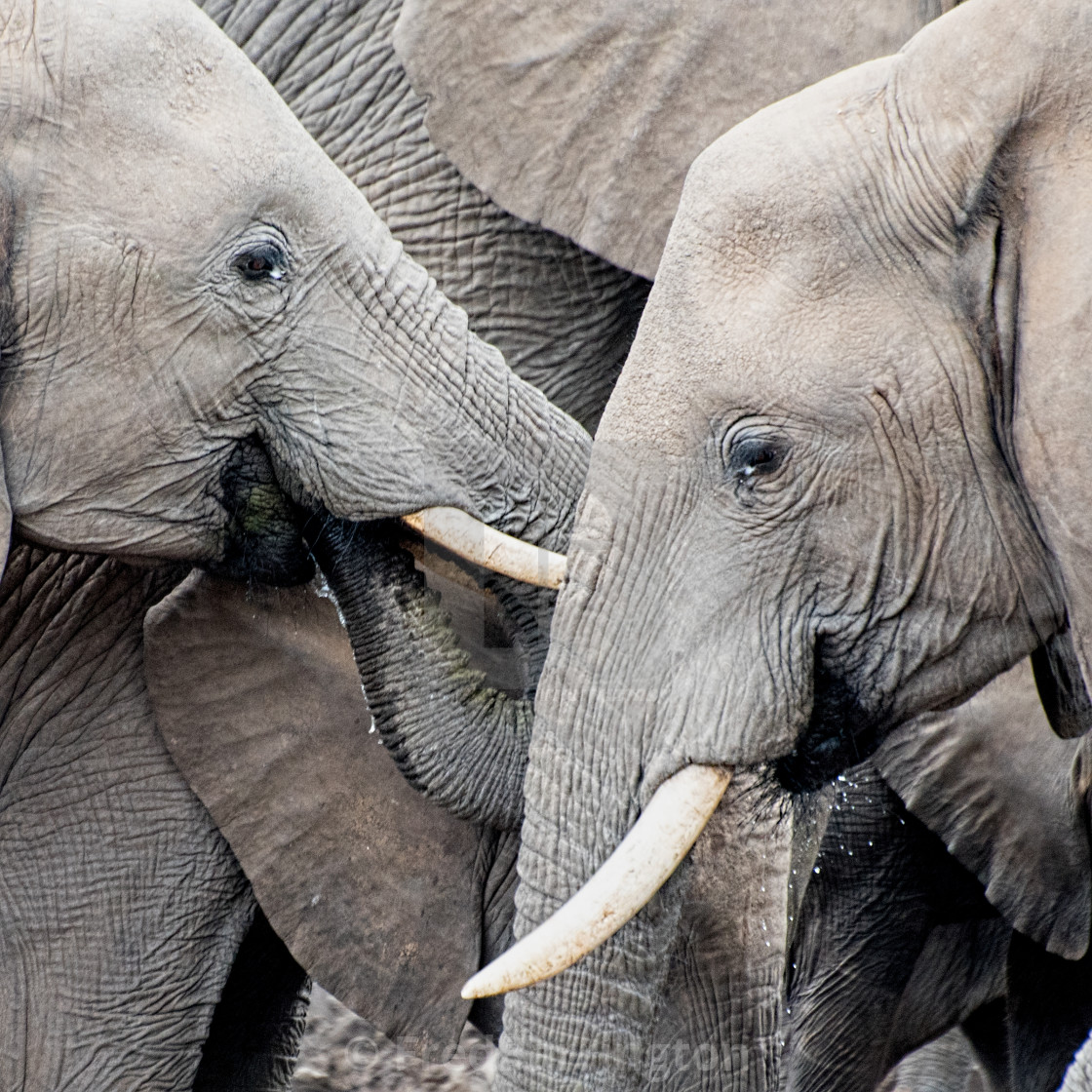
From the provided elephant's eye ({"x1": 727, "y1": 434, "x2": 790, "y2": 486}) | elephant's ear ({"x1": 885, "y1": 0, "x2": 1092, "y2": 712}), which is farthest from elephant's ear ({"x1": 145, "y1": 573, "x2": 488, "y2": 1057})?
elephant's ear ({"x1": 885, "y1": 0, "x2": 1092, "y2": 712})

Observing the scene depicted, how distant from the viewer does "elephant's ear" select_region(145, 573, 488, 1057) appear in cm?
289

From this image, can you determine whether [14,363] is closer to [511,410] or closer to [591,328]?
[511,410]

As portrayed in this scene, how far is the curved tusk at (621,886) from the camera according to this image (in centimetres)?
211

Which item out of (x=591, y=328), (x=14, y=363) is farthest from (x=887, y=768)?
(x=14, y=363)

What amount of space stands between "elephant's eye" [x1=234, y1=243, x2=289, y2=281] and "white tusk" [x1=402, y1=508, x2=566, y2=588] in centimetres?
32

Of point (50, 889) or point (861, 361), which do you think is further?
point (50, 889)

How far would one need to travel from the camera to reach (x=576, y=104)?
11.3ft

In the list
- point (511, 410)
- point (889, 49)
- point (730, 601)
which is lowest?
point (511, 410)

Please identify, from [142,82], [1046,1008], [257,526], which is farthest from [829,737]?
[1046,1008]

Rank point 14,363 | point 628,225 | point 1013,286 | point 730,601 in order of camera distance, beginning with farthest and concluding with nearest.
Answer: point 628,225 < point 14,363 < point 730,601 < point 1013,286

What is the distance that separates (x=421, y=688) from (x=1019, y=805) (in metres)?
0.87

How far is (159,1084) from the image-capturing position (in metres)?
2.86

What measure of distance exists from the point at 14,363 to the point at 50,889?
29.7 inches

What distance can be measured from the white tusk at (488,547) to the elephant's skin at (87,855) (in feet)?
1.70
